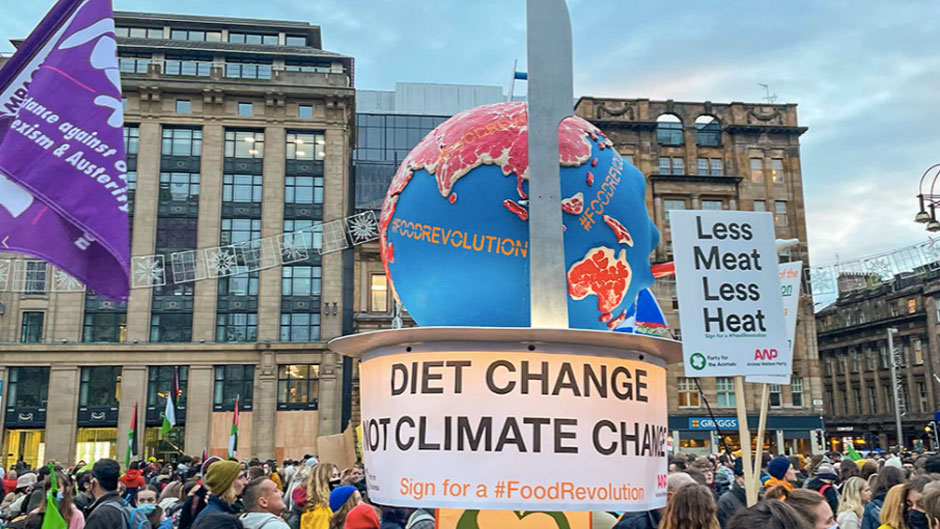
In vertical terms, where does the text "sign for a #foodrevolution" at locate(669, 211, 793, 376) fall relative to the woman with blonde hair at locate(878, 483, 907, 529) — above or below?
above

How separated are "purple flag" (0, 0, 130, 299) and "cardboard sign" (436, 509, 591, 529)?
2.07 m

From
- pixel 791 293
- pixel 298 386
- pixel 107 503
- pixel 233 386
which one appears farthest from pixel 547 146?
A: pixel 233 386

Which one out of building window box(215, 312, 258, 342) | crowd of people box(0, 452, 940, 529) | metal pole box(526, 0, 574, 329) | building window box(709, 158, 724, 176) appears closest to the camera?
metal pole box(526, 0, 574, 329)

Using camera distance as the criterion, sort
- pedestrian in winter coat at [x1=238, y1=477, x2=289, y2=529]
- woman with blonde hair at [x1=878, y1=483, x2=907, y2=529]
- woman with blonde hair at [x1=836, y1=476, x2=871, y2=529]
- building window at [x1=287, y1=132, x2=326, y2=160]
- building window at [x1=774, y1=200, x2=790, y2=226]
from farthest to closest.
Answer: building window at [x1=774, y1=200, x2=790, y2=226] → building window at [x1=287, y1=132, x2=326, y2=160] → woman with blonde hair at [x1=836, y1=476, x2=871, y2=529] → pedestrian in winter coat at [x1=238, y1=477, x2=289, y2=529] → woman with blonde hair at [x1=878, y1=483, x2=907, y2=529]

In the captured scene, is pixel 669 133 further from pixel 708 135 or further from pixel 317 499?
pixel 317 499

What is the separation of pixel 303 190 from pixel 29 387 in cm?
1946

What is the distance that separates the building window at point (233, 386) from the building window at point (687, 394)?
83.8 ft

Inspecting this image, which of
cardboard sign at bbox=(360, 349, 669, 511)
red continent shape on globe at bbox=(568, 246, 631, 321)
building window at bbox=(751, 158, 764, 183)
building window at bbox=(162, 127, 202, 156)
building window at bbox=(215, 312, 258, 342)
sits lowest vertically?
cardboard sign at bbox=(360, 349, 669, 511)

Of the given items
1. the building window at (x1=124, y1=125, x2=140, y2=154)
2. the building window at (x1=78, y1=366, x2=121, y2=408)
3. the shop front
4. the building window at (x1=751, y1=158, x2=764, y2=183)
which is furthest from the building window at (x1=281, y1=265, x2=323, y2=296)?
the building window at (x1=751, y1=158, x2=764, y2=183)

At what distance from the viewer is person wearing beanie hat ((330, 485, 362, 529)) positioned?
20.1 feet

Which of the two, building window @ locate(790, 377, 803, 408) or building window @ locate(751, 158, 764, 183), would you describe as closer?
building window @ locate(790, 377, 803, 408)

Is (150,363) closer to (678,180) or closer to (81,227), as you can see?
(678,180)

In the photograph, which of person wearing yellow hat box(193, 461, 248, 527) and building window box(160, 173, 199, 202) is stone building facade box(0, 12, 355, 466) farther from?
person wearing yellow hat box(193, 461, 248, 527)

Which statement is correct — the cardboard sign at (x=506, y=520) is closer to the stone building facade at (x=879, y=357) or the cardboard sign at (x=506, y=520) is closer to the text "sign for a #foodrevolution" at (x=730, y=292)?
the text "sign for a #foodrevolution" at (x=730, y=292)
